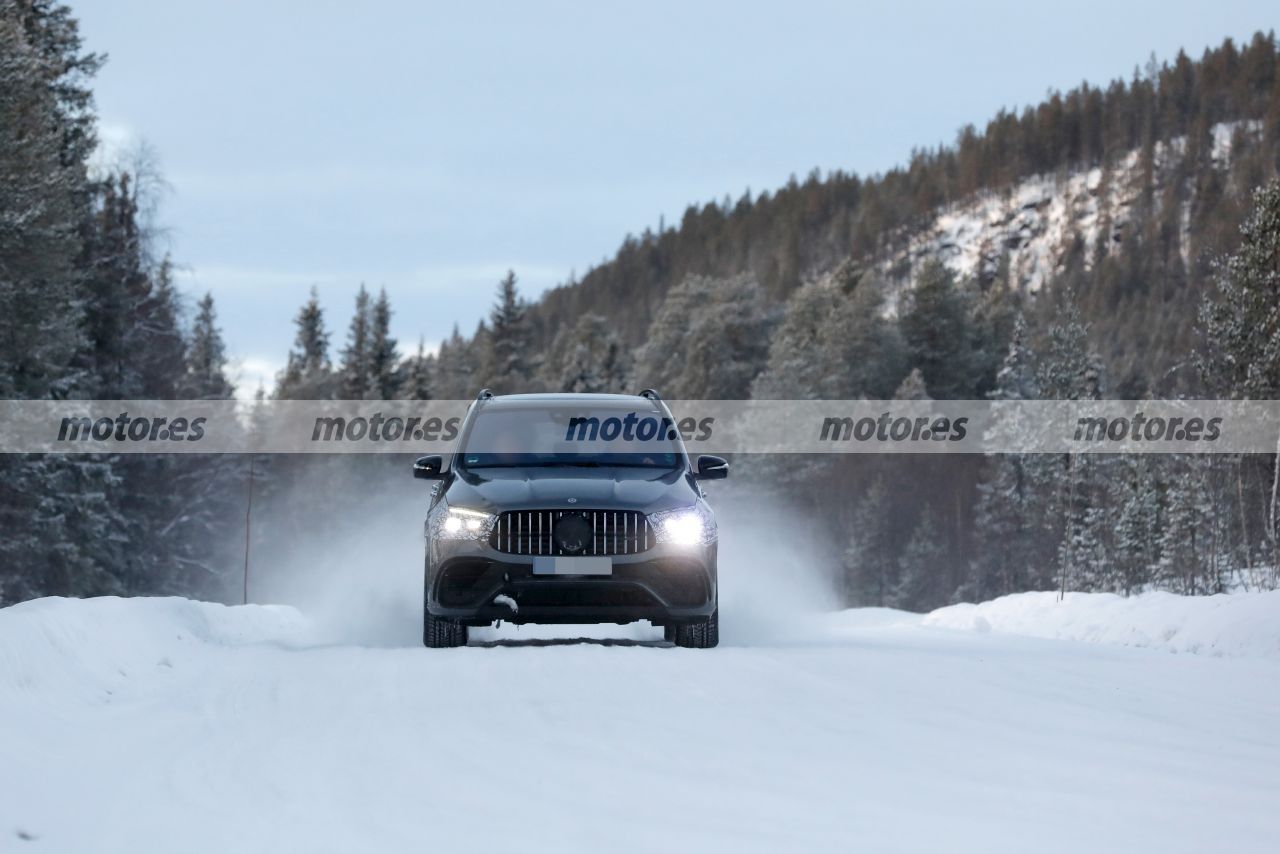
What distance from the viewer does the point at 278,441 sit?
109 m

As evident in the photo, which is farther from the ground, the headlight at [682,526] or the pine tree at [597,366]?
the pine tree at [597,366]

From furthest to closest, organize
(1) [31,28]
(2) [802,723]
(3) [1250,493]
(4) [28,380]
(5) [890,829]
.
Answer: (3) [1250,493]
(1) [31,28]
(4) [28,380]
(2) [802,723]
(5) [890,829]

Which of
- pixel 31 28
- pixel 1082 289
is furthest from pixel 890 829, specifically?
pixel 1082 289

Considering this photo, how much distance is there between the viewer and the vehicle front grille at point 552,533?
1020cm

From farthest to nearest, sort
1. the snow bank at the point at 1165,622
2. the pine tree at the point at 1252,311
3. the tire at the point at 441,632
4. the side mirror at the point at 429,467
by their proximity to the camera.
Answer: the pine tree at the point at 1252,311 < the snow bank at the point at 1165,622 < the side mirror at the point at 429,467 < the tire at the point at 441,632

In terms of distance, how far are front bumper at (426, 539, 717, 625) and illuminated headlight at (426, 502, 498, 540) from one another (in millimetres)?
60

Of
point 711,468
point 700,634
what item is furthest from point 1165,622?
point 700,634

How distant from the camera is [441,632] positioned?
35.0 ft

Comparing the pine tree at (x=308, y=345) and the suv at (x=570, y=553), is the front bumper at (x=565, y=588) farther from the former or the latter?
the pine tree at (x=308, y=345)

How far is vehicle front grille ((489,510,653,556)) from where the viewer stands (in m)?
10.2

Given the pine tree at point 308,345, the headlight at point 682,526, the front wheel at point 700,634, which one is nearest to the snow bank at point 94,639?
the headlight at point 682,526

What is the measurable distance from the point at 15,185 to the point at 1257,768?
30618 millimetres

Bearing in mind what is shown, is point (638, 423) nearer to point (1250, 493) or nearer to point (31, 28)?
point (31, 28)

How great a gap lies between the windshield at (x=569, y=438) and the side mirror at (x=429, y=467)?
185 millimetres
